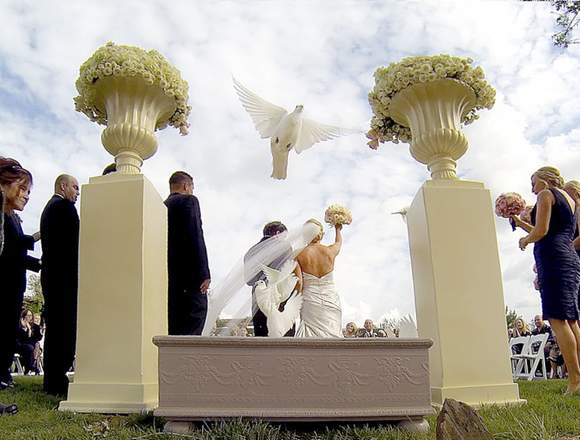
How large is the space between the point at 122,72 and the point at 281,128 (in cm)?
148

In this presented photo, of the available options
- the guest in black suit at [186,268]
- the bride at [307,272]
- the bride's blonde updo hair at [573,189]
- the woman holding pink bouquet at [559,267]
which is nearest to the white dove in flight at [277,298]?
the bride at [307,272]

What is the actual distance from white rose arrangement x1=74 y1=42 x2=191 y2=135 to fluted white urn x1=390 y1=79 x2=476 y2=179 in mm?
2028

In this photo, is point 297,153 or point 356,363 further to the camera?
point 297,153

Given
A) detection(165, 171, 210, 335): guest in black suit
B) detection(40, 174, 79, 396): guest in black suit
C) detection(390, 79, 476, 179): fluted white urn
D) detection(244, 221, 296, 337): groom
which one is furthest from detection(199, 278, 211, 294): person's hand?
detection(390, 79, 476, 179): fluted white urn

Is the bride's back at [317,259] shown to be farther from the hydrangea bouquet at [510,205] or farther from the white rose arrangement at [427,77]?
the hydrangea bouquet at [510,205]

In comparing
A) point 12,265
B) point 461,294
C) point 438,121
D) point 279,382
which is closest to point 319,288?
point 461,294

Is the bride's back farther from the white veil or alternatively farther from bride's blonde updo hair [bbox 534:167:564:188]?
bride's blonde updo hair [bbox 534:167:564:188]

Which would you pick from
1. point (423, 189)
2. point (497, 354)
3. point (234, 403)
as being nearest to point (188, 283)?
point (234, 403)

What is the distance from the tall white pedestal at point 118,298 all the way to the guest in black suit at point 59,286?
46 centimetres

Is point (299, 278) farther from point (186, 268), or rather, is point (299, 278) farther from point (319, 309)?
point (186, 268)

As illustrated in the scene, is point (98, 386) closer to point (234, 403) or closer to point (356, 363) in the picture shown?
point (234, 403)

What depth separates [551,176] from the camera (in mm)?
4848

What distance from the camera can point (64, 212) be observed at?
16.2ft

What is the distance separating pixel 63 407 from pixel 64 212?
5.67ft
